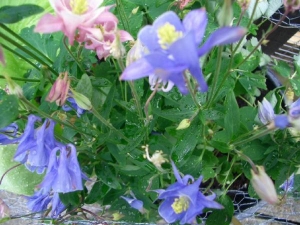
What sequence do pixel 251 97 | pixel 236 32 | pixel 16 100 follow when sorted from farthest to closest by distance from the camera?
pixel 251 97, pixel 16 100, pixel 236 32

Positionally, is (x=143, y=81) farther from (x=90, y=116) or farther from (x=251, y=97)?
(x=251, y=97)

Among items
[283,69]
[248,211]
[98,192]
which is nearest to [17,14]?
[98,192]

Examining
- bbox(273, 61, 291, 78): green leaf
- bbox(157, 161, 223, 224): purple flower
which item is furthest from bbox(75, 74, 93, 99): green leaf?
bbox(273, 61, 291, 78): green leaf

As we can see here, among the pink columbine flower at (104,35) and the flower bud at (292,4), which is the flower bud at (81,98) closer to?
the pink columbine flower at (104,35)

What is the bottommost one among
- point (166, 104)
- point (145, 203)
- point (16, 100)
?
point (145, 203)

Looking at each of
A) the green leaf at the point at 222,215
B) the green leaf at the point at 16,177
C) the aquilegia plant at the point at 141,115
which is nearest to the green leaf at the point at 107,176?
the aquilegia plant at the point at 141,115

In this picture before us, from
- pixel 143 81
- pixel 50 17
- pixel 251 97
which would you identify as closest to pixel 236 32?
pixel 50 17

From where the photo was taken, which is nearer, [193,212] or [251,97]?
[193,212]

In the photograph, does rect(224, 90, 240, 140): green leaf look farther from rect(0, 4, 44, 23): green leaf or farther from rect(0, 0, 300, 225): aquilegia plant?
rect(0, 4, 44, 23): green leaf
